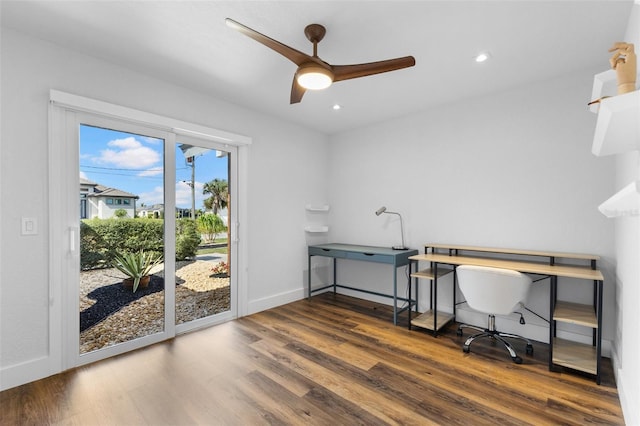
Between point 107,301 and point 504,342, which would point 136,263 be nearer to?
point 107,301

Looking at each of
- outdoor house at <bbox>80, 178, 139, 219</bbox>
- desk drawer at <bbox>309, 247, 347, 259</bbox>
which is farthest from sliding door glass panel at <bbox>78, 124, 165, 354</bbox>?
desk drawer at <bbox>309, 247, 347, 259</bbox>

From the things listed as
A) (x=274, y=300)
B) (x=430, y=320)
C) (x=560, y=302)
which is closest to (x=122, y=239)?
(x=274, y=300)

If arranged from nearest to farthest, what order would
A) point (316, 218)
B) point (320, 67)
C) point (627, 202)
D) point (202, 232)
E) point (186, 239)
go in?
point (627, 202)
point (320, 67)
point (186, 239)
point (202, 232)
point (316, 218)

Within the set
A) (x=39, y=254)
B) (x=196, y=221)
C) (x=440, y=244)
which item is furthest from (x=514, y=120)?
(x=39, y=254)

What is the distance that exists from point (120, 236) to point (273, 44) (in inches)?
84.6

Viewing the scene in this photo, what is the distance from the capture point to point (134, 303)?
2705 mm

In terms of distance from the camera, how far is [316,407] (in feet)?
6.07

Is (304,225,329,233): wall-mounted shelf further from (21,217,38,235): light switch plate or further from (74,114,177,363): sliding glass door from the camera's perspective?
(21,217,38,235): light switch plate

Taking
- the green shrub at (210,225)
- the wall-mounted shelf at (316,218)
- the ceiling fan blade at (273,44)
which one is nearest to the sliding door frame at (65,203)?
the green shrub at (210,225)

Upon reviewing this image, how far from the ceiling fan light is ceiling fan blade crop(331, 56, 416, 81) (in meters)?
0.07

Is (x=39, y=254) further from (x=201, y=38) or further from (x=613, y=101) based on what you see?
(x=613, y=101)

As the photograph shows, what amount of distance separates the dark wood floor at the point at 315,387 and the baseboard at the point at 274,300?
0.70m

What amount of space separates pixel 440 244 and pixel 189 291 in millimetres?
2899

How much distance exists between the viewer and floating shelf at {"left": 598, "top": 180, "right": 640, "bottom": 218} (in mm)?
941
